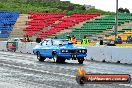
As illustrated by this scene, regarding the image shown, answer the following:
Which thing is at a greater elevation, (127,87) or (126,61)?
(127,87)

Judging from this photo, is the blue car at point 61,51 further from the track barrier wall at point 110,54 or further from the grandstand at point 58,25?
the grandstand at point 58,25

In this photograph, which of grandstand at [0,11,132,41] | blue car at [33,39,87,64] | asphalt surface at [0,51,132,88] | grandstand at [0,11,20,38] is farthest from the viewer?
grandstand at [0,11,20,38]

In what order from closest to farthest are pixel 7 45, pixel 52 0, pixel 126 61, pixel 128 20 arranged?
pixel 126 61
pixel 7 45
pixel 128 20
pixel 52 0

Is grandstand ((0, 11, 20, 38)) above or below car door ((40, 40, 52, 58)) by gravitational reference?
below

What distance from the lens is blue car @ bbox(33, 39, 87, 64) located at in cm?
2491

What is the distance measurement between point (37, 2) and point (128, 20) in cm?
5324

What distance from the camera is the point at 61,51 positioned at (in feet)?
82.0

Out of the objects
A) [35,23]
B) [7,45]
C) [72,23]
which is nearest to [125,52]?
[7,45]

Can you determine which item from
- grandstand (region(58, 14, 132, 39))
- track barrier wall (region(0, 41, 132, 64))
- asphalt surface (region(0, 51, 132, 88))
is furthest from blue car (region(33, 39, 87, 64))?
grandstand (region(58, 14, 132, 39))

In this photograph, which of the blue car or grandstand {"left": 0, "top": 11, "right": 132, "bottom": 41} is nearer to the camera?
the blue car

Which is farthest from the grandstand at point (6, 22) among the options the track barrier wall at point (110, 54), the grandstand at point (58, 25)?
the track barrier wall at point (110, 54)

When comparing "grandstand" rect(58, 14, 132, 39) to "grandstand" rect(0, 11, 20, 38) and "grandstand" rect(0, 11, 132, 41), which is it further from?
"grandstand" rect(0, 11, 20, 38)

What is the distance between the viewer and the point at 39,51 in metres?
27.7

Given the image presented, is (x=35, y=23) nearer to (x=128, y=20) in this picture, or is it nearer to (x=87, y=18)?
(x=87, y=18)
